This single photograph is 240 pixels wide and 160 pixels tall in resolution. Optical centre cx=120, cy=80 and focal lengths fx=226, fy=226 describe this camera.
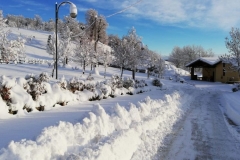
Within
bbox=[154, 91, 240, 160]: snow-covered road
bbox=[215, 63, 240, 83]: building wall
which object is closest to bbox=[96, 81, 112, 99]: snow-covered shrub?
bbox=[154, 91, 240, 160]: snow-covered road

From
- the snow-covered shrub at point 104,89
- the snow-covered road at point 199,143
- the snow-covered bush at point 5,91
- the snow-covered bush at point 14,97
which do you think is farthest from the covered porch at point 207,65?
the snow-covered bush at point 5,91

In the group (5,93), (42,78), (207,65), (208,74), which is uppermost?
(207,65)

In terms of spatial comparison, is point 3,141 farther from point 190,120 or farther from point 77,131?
point 190,120

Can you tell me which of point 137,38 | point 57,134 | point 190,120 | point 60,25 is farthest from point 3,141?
point 60,25

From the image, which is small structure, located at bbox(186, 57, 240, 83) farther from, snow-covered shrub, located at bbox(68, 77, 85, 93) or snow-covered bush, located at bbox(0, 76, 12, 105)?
snow-covered bush, located at bbox(0, 76, 12, 105)

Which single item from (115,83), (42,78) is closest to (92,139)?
(42,78)

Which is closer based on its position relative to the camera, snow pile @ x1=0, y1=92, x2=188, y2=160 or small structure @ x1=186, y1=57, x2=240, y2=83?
snow pile @ x1=0, y1=92, x2=188, y2=160

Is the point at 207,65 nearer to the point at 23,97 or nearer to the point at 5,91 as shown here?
the point at 23,97

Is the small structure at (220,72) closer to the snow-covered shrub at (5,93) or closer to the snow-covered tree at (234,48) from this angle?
the snow-covered tree at (234,48)

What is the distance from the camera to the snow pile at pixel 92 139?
3.76 meters

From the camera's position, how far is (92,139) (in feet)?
17.7

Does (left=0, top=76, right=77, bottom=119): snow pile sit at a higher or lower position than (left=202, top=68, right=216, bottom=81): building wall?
lower

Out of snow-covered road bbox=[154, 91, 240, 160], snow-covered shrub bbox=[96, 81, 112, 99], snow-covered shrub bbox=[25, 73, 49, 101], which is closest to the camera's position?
snow-covered road bbox=[154, 91, 240, 160]

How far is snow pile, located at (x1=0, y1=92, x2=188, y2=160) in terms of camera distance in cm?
376
